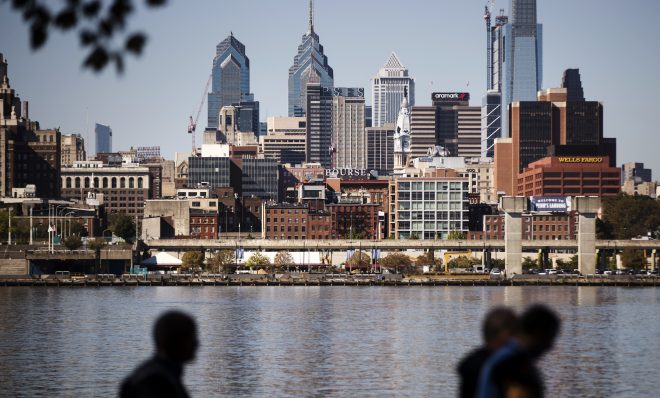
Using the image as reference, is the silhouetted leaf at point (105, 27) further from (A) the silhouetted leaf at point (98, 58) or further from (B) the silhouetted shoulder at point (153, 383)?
(B) the silhouetted shoulder at point (153, 383)

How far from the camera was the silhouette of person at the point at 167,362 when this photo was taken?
16.3 metres

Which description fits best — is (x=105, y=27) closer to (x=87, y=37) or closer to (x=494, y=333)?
(x=87, y=37)

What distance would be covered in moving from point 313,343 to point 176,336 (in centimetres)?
6982

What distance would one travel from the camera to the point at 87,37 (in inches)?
610

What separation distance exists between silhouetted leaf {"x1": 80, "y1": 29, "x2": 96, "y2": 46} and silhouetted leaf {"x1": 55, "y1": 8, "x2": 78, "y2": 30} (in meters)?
0.14

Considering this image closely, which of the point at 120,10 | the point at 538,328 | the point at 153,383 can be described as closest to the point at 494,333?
the point at 538,328

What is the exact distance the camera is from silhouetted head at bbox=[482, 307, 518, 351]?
1680cm

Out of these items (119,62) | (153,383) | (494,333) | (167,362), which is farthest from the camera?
(494,333)

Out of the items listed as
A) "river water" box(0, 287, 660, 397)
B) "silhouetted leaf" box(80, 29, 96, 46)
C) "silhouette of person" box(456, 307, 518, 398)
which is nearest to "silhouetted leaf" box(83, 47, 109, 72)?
"silhouetted leaf" box(80, 29, 96, 46)

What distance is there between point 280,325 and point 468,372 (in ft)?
285

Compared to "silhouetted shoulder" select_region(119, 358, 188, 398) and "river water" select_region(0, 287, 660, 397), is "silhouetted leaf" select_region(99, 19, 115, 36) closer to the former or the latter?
"silhouetted shoulder" select_region(119, 358, 188, 398)

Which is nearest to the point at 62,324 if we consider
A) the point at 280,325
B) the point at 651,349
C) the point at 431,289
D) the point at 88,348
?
the point at 280,325

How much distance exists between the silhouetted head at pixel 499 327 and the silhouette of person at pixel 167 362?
11.4 ft

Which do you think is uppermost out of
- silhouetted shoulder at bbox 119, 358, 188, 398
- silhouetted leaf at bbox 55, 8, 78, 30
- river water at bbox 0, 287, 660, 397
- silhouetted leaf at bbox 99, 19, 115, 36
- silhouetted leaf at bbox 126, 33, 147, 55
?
silhouetted leaf at bbox 55, 8, 78, 30
